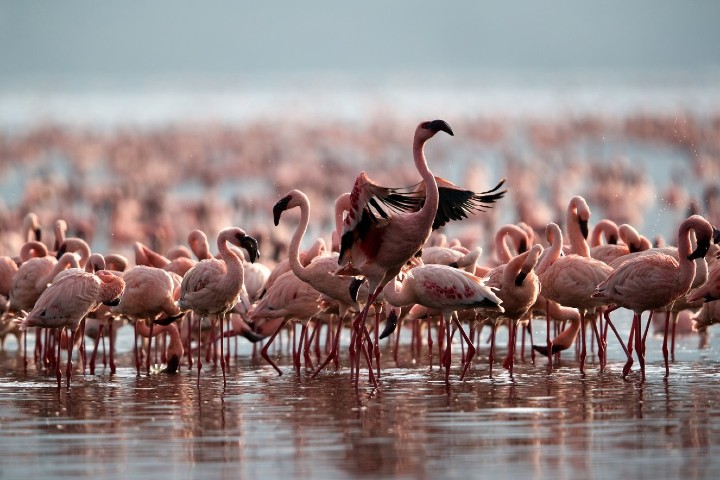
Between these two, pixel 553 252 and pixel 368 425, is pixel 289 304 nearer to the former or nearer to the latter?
pixel 553 252

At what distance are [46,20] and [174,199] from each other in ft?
549

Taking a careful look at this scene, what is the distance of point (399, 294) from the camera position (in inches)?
428

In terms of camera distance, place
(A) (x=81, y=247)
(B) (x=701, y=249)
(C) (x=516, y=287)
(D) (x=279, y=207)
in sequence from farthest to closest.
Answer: (A) (x=81, y=247) < (C) (x=516, y=287) < (D) (x=279, y=207) < (B) (x=701, y=249)

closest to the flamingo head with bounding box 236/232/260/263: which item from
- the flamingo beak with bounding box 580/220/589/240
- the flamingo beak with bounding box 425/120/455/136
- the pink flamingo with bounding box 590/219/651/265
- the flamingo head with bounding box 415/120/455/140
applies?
the flamingo head with bounding box 415/120/455/140

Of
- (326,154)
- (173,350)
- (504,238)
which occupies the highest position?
(326,154)

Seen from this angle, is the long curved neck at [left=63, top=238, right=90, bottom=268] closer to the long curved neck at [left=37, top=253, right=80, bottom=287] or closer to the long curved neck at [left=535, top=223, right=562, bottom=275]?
the long curved neck at [left=37, top=253, right=80, bottom=287]

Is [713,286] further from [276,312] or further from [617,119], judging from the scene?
[617,119]

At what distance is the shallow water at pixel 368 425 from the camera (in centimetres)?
707

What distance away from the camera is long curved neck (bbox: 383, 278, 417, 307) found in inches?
422

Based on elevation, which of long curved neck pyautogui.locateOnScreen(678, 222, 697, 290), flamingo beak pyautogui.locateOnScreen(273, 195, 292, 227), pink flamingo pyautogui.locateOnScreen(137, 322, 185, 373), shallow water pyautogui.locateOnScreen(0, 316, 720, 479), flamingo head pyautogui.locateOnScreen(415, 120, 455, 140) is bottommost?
shallow water pyautogui.locateOnScreen(0, 316, 720, 479)

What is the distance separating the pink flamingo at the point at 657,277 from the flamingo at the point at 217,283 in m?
2.84

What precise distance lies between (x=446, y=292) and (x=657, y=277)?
155 cm

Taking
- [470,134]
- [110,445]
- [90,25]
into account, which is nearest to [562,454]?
[110,445]

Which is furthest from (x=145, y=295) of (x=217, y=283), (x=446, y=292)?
(x=446, y=292)
